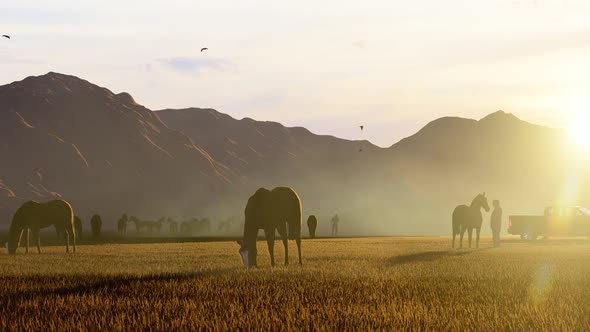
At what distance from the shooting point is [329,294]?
14258 mm

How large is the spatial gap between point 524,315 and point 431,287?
4322mm

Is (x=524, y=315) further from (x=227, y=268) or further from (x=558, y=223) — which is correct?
(x=558, y=223)

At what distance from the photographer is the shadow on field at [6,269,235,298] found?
14586mm

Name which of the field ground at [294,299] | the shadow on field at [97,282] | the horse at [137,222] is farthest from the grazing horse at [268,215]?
the horse at [137,222]

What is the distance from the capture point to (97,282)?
659 inches

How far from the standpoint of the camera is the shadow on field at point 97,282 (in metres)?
14.6

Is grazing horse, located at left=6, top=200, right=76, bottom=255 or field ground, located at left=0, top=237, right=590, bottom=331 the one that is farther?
grazing horse, located at left=6, top=200, right=76, bottom=255

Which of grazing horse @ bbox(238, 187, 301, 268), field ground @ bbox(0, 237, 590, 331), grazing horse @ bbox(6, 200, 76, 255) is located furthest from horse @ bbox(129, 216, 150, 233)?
field ground @ bbox(0, 237, 590, 331)

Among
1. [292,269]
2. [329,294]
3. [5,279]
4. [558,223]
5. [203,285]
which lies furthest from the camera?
[558,223]

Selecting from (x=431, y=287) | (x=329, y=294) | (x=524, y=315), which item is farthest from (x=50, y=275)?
(x=524, y=315)

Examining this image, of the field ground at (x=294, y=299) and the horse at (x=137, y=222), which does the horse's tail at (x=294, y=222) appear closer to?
the field ground at (x=294, y=299)

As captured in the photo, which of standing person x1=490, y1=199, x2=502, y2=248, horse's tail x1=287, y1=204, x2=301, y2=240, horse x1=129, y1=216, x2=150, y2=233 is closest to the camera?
horse's tail x1=287, y1=204, x2=301, y2=240

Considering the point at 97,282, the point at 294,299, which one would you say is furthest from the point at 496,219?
the point at 294,299

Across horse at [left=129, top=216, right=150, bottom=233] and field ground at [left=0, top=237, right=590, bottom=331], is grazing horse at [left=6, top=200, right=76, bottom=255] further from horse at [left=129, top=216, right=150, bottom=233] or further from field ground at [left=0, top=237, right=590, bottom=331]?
horse at [left=129, top=216, right=150, bottom=233]
